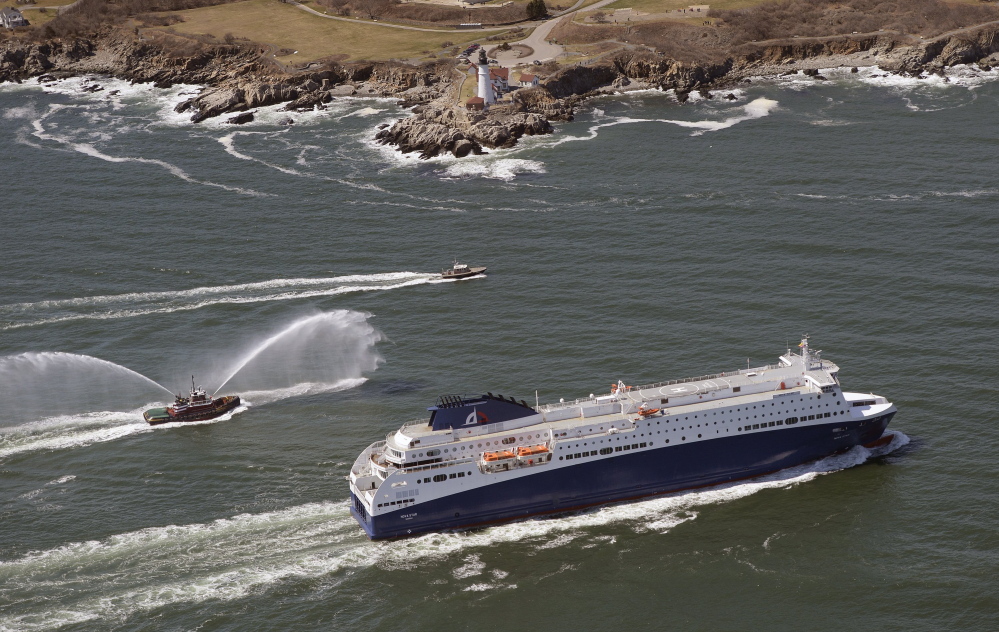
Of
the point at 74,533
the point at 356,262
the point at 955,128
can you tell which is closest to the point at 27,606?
the point at 74,533

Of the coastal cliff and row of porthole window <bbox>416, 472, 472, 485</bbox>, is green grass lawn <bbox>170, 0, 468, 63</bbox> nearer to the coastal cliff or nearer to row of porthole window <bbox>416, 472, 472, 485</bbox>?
the coastal cliff

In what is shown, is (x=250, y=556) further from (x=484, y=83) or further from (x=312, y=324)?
(x=484, y=83)

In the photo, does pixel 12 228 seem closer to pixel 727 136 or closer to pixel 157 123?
pixel 157 123

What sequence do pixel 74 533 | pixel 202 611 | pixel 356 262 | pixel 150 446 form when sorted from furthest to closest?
pixel 356 262 < pixel 150 446 < pixel 74 533 < pixel 202 611

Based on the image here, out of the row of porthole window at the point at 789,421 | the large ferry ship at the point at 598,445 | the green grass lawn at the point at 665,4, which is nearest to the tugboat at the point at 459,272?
the large ferry ship at the point at 598,445

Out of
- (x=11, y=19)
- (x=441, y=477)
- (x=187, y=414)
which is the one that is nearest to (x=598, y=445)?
(x=441, y=477)
